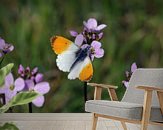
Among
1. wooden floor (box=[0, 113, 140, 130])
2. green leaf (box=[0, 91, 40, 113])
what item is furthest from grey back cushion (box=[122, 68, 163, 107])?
green leaf (box=[0, 91, 40, 113])

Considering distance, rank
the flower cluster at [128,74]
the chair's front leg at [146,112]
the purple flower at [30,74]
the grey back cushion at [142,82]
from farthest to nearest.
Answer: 1. the flower cluster at [128,74]
2. the purple flower at [30,74]
3. the grey back cushion at [142,82]
4. the chair's front leg at [146,112]

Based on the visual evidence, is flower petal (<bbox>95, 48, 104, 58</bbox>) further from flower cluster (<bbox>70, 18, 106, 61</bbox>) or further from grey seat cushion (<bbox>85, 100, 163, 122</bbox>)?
grey seat cushion (<bbox>85, 100, 163, 122</bbox>)

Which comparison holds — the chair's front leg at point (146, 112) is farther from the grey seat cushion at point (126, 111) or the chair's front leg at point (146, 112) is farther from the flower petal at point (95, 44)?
the flower petal at point (95, 44)

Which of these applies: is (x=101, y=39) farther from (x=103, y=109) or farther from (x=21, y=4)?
(x=103, y=109)

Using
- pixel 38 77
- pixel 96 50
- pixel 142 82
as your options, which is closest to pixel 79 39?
pixel 96 50

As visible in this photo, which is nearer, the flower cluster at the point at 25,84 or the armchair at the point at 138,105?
the armchair at the point at 138,105

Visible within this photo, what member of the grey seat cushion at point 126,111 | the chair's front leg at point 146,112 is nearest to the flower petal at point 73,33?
the grey seat cushion at point 126,111

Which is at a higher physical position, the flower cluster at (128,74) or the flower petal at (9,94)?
the flower cluster at (128,74)

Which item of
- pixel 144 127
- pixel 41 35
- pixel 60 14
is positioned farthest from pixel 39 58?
pixel 144 127
